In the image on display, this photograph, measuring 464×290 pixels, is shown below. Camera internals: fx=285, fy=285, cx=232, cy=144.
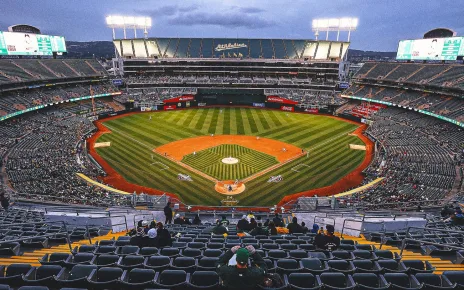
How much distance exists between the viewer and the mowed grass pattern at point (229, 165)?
115 feet

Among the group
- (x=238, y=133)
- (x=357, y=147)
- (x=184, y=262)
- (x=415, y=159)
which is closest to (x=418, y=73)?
(x=357, y=147)

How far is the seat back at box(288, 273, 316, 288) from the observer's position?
6.72 metres

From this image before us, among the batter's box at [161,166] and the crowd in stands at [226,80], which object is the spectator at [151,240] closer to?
the batter's box at [161,166]

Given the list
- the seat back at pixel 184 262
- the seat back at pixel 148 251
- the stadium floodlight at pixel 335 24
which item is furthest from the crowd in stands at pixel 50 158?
the stadium floodlight at pixel 335 24

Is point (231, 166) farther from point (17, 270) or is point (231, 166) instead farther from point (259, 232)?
point (17, 270)

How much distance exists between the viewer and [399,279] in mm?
Result: 6816

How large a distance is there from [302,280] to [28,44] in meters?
72.9

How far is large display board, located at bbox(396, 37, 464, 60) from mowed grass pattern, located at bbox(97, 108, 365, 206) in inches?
855

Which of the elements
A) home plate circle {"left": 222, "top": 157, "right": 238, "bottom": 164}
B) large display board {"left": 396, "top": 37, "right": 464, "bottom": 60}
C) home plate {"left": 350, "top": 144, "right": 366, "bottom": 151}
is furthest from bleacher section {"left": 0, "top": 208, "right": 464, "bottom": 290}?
large display board {"left": 396, "top": 37, "right": 464, "bottom": 60}

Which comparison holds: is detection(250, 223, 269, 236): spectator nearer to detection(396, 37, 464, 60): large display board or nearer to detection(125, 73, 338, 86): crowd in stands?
detection(396, 37, 464, 60): large display board

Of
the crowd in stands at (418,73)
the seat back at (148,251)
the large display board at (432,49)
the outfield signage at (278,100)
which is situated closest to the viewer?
the seat back at (148,251)

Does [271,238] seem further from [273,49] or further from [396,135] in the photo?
[273,49]

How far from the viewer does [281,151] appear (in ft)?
140

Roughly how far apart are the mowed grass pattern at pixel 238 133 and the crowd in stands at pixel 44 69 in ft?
59.0
